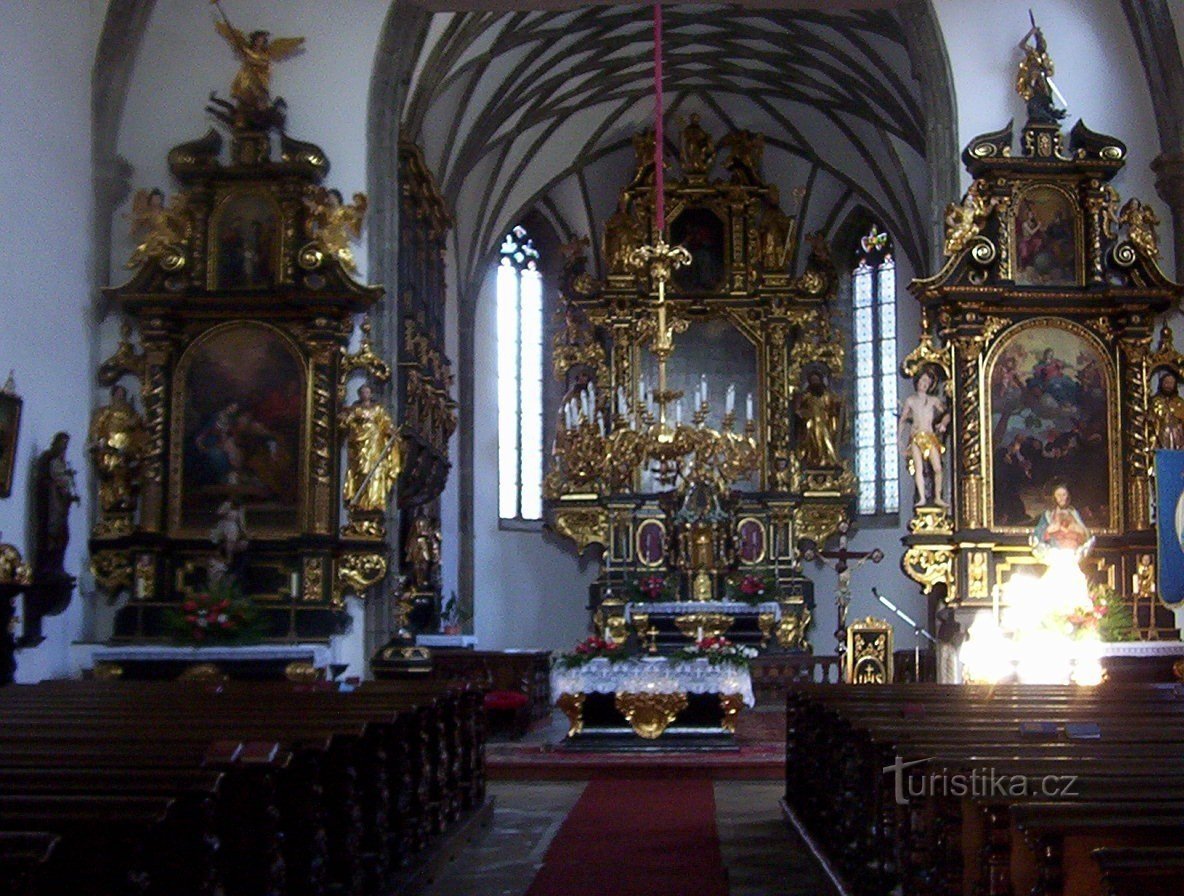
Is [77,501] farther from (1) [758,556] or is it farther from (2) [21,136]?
(1) [758,556]

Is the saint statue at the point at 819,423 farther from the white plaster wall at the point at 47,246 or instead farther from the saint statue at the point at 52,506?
the saint statue at the point at 52,506

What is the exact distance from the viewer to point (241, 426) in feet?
55.0

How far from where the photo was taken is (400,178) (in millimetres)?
19047

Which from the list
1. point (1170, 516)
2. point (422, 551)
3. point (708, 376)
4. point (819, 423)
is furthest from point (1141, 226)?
Result: point (708, 376)

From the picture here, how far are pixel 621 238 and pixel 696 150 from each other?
2.06 m

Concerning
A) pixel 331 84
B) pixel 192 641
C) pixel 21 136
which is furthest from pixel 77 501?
pixel 331 84

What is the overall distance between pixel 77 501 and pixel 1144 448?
11068 millimetres

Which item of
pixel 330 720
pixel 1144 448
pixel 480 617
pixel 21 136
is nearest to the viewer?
pixel 330 720

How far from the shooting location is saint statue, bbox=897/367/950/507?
16859mm

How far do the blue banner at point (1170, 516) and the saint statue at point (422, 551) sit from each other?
10.0 meters

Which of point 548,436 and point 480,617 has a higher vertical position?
point 548,436

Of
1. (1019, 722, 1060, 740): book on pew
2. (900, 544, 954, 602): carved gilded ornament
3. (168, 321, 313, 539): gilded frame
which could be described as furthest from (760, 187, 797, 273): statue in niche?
(1019, 722, 1060, 740): book on pew

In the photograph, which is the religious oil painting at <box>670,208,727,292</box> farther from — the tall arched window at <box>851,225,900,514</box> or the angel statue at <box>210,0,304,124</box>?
the angel statue at <box>210,0,304,124</box>

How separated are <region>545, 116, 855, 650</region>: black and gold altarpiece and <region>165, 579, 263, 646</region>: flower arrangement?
34.4ft
